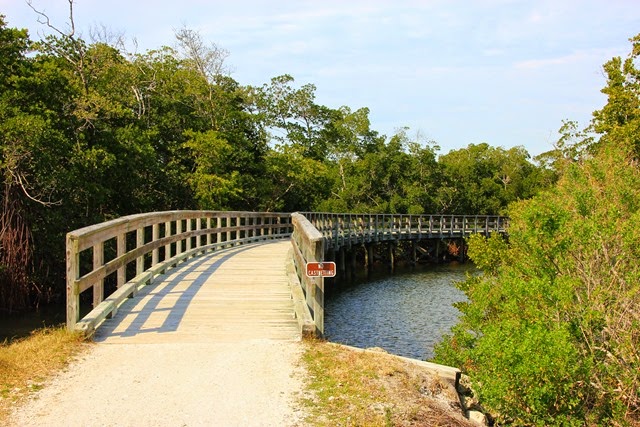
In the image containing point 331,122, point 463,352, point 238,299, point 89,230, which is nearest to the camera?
point 89,230

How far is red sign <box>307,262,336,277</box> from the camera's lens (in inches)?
243

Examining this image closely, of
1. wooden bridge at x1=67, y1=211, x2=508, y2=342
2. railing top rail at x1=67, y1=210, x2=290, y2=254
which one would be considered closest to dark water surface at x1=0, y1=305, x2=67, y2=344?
wooden bridge at x1=67, y1=211, x2=508, y2=342

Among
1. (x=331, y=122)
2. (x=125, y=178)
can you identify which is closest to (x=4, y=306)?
(x=125, y=178)

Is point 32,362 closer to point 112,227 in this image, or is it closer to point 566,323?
point 112,227

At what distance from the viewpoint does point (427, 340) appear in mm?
14953

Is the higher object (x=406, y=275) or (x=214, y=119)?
(x=214, y=119)

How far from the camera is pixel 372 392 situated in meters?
4.91

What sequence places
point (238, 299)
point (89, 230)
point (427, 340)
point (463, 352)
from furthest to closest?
point (427, 340), point (463, 352), point (238, 299), point (89, 230)

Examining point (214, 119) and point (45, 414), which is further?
point (214, 119)

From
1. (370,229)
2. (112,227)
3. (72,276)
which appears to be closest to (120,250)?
(112,227)

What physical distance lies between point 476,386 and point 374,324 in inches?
415

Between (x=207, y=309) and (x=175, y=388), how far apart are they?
9.62 feet

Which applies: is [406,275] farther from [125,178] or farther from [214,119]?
[125,178]

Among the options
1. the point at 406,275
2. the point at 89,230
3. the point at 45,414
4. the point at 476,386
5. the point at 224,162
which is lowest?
the point at 406,275
